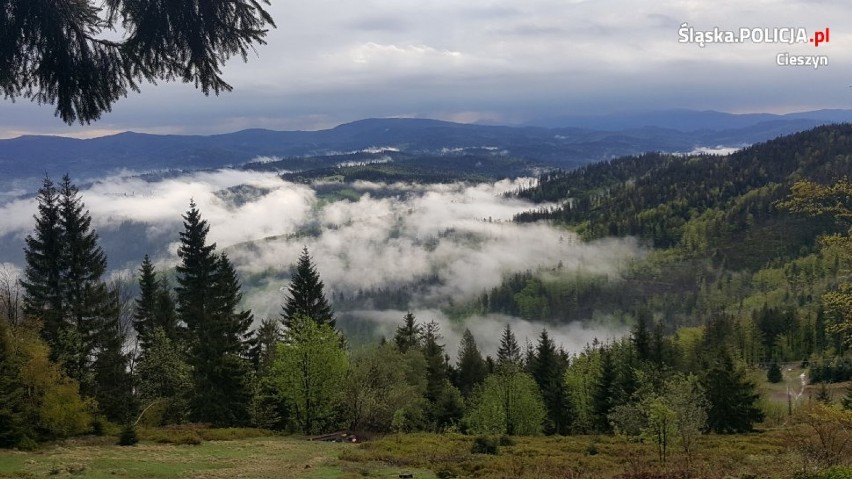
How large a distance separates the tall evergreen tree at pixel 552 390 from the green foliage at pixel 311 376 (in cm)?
3853

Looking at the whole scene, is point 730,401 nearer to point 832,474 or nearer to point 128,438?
point 832,474

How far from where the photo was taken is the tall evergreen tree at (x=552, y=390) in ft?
260

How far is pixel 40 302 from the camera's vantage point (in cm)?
4559

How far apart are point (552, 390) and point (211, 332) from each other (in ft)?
166

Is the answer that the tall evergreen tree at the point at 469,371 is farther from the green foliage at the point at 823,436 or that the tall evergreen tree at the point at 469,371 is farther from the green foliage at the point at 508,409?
the green foliage at the point at 823,436

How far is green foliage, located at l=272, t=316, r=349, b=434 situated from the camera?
4978 cm

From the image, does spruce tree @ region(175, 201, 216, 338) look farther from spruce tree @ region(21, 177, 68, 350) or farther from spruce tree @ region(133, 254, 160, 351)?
spruce tree @ region(133, 254, 160, 351)

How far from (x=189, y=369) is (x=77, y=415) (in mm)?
17262

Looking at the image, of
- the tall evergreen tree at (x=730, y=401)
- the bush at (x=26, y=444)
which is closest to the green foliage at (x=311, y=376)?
the bush at (x=26, y=444)

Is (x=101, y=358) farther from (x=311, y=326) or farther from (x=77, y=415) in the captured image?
(x=311, y=326)

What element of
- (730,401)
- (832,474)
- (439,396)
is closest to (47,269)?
A: (439,396)

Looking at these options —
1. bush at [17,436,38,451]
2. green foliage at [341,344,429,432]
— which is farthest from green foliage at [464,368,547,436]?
bush at [17,436,38,451]

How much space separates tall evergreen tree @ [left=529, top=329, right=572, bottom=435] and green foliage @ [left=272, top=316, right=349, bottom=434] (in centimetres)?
3853

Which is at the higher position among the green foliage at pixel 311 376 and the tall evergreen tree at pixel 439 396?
the green foliage at pixel 311 376
